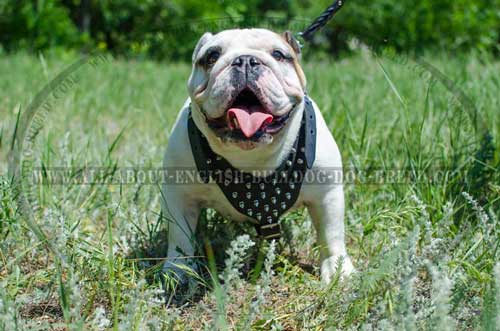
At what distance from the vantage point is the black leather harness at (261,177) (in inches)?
59.8

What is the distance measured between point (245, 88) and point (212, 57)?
0.54ft

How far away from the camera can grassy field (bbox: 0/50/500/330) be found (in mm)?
1153

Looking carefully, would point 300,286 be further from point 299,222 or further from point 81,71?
point 81,71

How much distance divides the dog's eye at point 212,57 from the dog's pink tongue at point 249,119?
0.52ft

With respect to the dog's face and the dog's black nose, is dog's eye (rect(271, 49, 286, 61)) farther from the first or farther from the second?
the dog's black nose

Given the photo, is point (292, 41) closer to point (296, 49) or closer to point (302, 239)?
point (296, 49)

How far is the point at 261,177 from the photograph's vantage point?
154cm

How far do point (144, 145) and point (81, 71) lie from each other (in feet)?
5.80

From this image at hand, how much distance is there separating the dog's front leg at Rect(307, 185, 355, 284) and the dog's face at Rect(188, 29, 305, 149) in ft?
0.78

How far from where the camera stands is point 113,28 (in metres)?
7.04

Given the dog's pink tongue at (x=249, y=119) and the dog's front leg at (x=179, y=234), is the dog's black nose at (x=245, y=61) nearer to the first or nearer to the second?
the dog's pink tongue at (x=249, y=119)

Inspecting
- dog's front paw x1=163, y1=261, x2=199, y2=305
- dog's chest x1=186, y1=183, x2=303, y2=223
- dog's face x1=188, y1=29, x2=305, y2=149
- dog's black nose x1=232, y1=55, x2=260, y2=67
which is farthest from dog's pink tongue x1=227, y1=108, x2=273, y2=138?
dog's front paw x1=163, y1=261, x2=199, y2=305

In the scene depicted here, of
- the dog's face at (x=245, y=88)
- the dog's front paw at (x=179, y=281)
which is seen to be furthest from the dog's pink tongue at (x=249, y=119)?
the dog's front paw at (x=179, y=281)

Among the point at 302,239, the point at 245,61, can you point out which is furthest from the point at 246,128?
the point at 302,239
